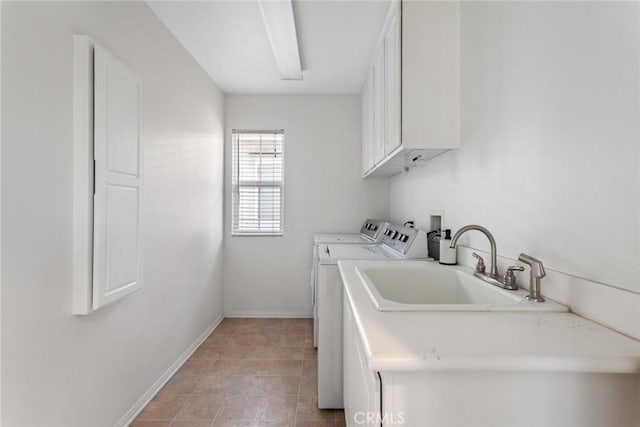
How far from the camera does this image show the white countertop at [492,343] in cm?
66

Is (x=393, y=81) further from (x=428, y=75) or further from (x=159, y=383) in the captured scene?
(x=159, y=383)

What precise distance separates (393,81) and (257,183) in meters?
2.17

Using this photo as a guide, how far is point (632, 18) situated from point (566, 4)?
11.0 inches

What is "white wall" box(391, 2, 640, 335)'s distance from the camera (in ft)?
2.62

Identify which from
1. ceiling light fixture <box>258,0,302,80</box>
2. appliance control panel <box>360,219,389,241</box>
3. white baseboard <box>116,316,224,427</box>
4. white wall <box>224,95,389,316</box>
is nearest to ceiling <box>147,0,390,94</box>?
ceiling light fixture <box>258,0,302,80</box>

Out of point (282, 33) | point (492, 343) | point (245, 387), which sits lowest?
point (245, 387)

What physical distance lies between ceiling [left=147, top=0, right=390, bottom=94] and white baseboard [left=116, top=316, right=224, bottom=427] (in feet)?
8.00

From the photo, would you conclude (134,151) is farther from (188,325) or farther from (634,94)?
(634,94)

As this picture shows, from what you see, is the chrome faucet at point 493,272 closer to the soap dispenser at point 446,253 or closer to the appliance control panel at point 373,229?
the soap dispenser at point 446,253

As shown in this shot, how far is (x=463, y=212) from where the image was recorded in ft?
5.54

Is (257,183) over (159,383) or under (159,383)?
over

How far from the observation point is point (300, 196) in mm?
3594

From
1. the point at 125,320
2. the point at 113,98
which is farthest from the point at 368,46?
the point at 125,320

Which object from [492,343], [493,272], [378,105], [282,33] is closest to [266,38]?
[282,33]
